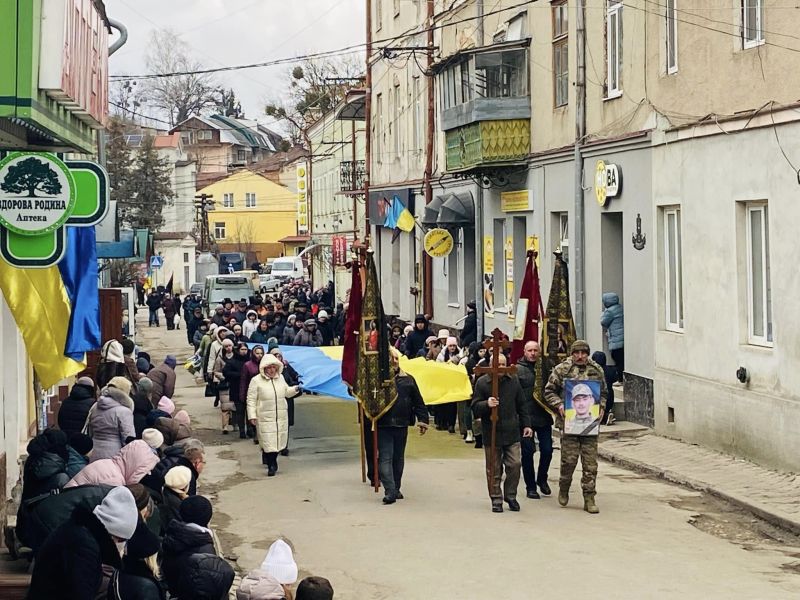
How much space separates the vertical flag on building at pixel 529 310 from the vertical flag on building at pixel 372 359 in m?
2.01

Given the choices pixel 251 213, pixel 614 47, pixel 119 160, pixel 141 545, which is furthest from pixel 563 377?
pixel 251 213

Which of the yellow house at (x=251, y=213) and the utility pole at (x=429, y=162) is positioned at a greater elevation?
the yellow house at (x=251, y=213)

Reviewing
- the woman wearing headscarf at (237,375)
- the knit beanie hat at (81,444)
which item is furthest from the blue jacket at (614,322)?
the knit beanie hat at (81,444)

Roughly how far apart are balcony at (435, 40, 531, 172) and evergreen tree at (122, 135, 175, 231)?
183 ft

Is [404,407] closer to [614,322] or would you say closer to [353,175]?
[614,322]

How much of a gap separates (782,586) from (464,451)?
8.71 metres

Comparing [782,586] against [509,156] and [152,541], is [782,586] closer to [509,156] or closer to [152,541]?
[152,541]

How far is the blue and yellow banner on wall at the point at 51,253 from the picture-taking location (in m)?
10.4

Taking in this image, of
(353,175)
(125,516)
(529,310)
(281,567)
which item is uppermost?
(353,175)

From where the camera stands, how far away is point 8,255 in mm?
10586

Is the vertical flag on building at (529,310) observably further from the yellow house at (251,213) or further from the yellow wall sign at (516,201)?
the yellow house at (251,213)

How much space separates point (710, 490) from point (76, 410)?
6999 mm

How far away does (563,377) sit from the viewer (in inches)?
576

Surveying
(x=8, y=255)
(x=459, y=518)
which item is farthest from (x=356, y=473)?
(x=8, y=255)
